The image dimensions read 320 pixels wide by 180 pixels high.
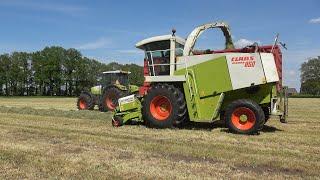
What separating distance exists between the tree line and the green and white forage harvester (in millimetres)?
85249

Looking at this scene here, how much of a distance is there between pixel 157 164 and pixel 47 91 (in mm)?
95641

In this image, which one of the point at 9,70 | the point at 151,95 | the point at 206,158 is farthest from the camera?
the point at 9,70

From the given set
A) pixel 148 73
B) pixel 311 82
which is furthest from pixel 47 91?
pixel 148 73

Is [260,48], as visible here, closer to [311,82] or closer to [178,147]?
[178,147]

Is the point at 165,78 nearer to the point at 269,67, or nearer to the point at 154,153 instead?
the point at 269,67

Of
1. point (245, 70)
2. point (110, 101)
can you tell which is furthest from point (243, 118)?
point (110, 101)

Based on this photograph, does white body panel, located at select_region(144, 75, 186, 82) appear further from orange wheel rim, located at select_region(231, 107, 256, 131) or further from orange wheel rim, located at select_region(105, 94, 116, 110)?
orange wheel rim, located at select_region(105, 94, 116, 110)

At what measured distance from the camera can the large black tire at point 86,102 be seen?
914 inches

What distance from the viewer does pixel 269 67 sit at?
1195 cm

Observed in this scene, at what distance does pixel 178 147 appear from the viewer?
30.6 feet

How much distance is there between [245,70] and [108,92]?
1088 centimetres

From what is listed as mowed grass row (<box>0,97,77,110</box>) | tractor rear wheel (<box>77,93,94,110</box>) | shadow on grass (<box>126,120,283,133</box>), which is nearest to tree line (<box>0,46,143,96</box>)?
mowed grass row (<box>0,97,77,110</box>)

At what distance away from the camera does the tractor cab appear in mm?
13406

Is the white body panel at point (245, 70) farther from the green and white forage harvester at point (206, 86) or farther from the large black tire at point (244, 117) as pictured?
the large black tire at point (244, 117)
